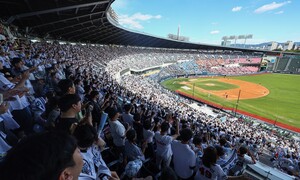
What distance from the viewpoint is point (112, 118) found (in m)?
4.21

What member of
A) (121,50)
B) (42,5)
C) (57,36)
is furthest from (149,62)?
(42,5)

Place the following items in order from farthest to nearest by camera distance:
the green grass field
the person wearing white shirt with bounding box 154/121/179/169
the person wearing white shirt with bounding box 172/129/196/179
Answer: the green grass field → the person wearing white shirt with bounding box 154/121/179/169 → the person wearing white shirt with bounding box 172/129/196/179

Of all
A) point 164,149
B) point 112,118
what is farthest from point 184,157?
point 112,118

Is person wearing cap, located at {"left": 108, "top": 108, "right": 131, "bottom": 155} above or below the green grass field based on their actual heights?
above

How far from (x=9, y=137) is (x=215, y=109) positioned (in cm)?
2918

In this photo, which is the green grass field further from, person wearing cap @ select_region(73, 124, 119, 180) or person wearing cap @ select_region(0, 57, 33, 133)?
person wearing cap @ select_region(0, 57, 33, 133)

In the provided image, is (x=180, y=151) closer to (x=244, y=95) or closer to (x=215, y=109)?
(x=215, y=109)

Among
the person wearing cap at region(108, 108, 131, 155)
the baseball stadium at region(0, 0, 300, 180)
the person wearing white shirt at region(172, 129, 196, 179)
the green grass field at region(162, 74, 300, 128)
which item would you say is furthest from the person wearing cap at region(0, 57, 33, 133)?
the green grass field at region(162, 74, 300, 128)

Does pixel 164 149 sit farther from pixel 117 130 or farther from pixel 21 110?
pixel 21 110

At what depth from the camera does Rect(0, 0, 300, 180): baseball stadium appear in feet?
7.27

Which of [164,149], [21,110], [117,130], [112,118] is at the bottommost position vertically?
[164,149]

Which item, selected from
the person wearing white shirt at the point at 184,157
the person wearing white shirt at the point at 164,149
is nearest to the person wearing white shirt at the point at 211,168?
the person wearing white shirt at the point at 184,157

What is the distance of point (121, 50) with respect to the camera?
5428 cm

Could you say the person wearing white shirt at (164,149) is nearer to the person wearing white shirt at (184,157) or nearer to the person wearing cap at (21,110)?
the person wearing white shirt at (184,157)
